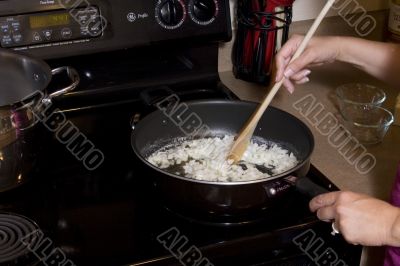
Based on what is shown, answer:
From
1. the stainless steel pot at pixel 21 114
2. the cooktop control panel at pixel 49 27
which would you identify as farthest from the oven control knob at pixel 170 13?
the stainless steel pot at pixel 21 114

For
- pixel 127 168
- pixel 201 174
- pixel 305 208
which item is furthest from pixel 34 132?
pixel 305 208

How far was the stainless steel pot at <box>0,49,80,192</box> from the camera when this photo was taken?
78cm

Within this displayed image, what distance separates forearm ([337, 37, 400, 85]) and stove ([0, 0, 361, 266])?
234mm

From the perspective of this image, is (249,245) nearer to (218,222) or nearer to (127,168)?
(218,222)

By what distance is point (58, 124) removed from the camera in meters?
1.03

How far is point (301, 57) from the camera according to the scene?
953 mm

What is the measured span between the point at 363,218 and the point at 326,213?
0.17ft

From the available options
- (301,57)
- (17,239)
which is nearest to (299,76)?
(301,57)

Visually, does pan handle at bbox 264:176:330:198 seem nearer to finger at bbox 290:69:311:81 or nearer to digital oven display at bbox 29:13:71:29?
finger at bbox 290:69:311:81

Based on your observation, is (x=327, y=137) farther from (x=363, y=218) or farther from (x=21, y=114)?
(x=21, y=114)

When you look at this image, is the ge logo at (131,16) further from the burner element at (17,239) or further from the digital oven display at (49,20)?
the burner element at (17,239)

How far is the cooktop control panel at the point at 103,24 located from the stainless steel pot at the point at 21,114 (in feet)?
0.20

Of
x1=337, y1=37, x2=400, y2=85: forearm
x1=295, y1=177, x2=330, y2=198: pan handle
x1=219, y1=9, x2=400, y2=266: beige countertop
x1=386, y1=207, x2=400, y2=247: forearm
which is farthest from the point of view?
x1=337, y1=37, x2=400, y2=85: forearm

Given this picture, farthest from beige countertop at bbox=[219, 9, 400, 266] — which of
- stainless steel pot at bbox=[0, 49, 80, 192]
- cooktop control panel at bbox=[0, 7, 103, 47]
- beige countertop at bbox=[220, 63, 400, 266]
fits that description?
stainless steel pot at bbox=[0, 49, 80, 192]
